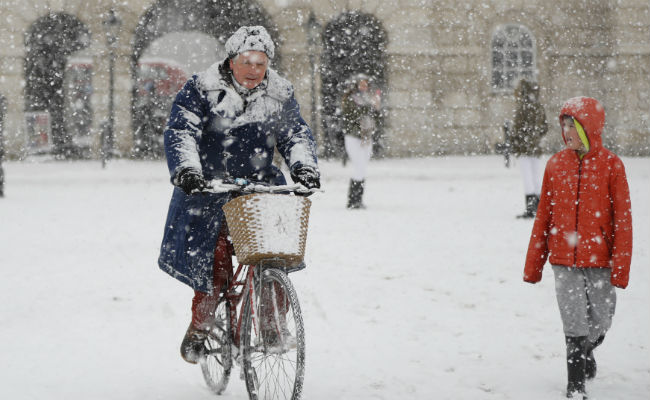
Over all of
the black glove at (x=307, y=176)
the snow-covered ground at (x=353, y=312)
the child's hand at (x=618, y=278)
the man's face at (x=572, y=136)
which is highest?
the man's face at (x=572, y=136)

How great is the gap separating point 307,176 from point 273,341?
0.71 meters

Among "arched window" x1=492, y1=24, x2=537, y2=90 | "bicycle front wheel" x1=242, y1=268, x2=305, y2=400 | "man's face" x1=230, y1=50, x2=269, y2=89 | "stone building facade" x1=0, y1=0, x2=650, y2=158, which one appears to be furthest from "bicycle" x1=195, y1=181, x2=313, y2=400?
"arched window" x1=492, y1=24, x2=537, y2=90

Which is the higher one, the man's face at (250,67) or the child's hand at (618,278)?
the man's face at (250,67)

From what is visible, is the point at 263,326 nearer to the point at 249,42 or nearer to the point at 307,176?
the point at 307,176

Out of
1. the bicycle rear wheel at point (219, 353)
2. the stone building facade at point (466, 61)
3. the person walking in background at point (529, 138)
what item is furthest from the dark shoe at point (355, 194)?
the stone building facade at point (466, 61)

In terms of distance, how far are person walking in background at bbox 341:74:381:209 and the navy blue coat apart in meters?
7.88

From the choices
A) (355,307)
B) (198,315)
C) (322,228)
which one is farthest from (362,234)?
(198,315)

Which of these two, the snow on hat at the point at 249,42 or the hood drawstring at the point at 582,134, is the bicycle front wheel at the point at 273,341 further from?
the hood drawstring at the point at 582,134

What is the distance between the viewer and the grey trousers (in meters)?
3.91

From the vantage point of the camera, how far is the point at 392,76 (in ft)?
76.3

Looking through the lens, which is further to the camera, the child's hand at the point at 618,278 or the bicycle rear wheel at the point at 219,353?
the bicycle rear wheel at the point at 219,353

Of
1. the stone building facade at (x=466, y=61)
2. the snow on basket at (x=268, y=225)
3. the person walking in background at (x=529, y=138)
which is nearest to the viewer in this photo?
the snow on basket at (x=268, y=225)

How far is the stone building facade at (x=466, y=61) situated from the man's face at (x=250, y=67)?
61.0ft

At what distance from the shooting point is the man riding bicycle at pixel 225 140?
3.73m
